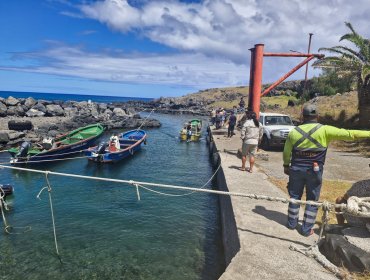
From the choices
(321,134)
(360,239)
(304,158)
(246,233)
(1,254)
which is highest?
(321,134)

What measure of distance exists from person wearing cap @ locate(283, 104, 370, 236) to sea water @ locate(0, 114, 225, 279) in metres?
3.15

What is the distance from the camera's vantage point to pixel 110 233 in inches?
417

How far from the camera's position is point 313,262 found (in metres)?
5.49

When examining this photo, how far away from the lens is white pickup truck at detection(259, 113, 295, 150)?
1864 centimetres

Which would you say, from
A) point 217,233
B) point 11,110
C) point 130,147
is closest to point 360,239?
point 217,233

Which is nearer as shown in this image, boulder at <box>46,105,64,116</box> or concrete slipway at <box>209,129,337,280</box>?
concrete slipway at <box>209,129,337,280</box>

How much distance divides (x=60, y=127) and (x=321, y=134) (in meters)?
35.1

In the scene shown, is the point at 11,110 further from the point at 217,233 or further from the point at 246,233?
the point at 246,233

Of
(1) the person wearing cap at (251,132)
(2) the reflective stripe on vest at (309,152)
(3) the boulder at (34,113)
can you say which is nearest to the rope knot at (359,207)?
(2) the reflective stripe on vest at (309,152)

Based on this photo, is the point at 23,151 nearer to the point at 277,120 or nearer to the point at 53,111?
the point at 277,120

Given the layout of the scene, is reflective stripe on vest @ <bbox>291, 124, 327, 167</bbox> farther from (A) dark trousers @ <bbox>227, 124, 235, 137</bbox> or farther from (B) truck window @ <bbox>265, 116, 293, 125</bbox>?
(A) dark trousers @ <bbox>227, 124, 235, 137</bbox>

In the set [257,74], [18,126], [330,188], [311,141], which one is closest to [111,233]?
[311,141]

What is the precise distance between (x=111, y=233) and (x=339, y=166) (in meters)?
10.9

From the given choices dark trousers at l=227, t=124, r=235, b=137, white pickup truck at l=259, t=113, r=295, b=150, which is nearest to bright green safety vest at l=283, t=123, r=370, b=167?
white pickup truck at l=259, t=113, r=295, b=150
